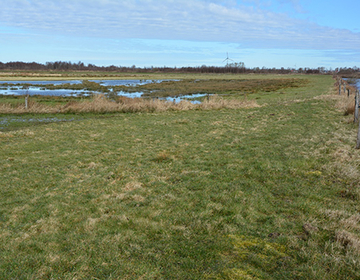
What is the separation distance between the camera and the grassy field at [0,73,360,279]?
13.2 feet

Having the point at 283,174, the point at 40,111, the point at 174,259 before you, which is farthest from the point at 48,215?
the point at 40,111

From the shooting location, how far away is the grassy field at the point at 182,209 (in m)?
4.02

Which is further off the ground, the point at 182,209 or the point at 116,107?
the point at 116,107

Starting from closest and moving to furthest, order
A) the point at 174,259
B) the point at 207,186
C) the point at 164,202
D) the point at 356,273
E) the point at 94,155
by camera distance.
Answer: the point at 356,273, the point at 174,259, the point at 164,202, the point at 207,186, the point at 94,155

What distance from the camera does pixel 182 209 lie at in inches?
233

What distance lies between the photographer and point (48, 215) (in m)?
5.75

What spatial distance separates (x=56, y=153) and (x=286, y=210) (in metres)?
8.58

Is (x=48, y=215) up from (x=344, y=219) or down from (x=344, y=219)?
down

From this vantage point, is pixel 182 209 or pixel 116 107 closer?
pixel 182 209

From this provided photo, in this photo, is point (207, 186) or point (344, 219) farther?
point (207, 186)

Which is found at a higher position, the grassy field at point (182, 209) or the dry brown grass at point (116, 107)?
the dry brown grass at point (116, 107)

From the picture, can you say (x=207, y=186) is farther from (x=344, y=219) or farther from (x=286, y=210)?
(x=344, y=219)

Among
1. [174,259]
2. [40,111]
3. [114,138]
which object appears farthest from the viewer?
[40,111]

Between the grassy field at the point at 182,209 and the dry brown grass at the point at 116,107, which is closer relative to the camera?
the grassy field at the point at 182,209
